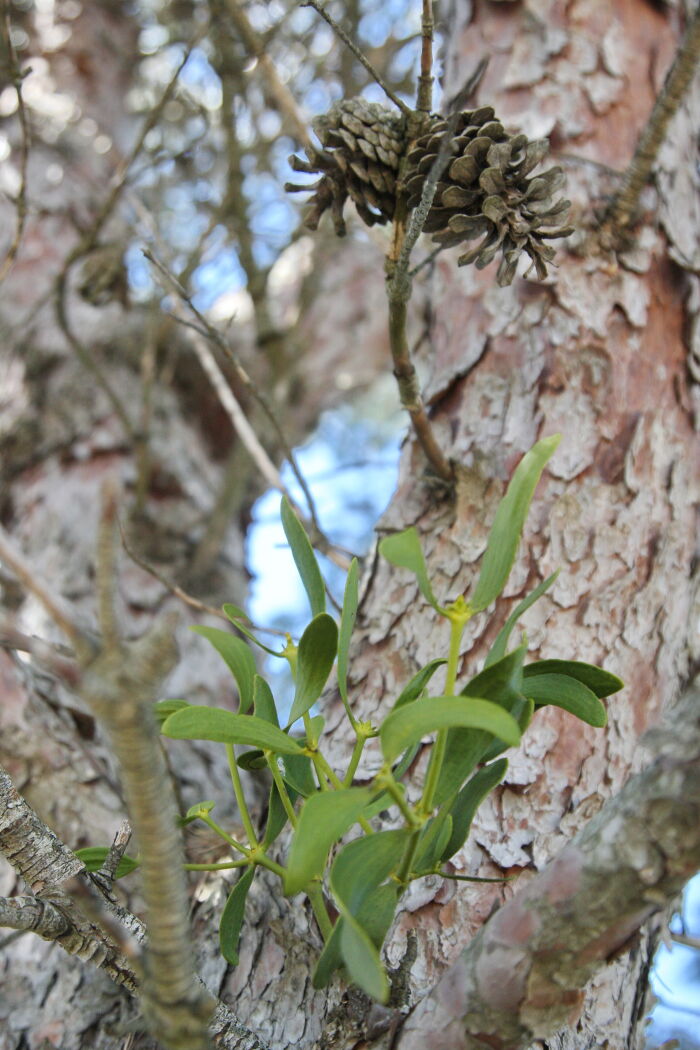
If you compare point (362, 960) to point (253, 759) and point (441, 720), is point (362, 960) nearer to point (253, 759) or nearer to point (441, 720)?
point (441, 720)

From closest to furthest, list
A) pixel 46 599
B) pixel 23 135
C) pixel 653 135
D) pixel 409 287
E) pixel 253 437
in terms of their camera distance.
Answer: pixel 46 599 < pixel 409 287 < pixel 653 135 < pixel 23 135 < pixel 253 437

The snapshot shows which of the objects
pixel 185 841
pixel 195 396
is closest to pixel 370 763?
pixel 185 841

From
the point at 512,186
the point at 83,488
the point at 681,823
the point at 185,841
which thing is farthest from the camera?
the point at 83,488

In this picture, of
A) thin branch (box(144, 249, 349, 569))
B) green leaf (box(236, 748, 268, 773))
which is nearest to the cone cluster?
thin branch (box(144, 249, 349, 569))

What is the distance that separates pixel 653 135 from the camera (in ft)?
3.32

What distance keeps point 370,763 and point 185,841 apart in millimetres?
265

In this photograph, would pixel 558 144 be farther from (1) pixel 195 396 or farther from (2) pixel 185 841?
(1) pixel 195 396

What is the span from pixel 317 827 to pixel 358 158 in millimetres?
552

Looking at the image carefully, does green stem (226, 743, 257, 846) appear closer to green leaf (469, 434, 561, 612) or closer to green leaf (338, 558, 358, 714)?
green leaf (338, 558, 358, 714)

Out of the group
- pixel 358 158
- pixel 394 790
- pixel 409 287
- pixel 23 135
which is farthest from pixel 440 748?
pixel 23 135

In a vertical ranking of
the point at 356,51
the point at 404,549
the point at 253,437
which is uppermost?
the point at 253,437

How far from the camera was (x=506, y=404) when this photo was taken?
3.25 feet

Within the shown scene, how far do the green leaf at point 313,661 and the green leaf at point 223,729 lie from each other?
66mm

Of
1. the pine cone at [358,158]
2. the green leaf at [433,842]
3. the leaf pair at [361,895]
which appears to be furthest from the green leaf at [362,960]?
the pine cone at [358,158]
